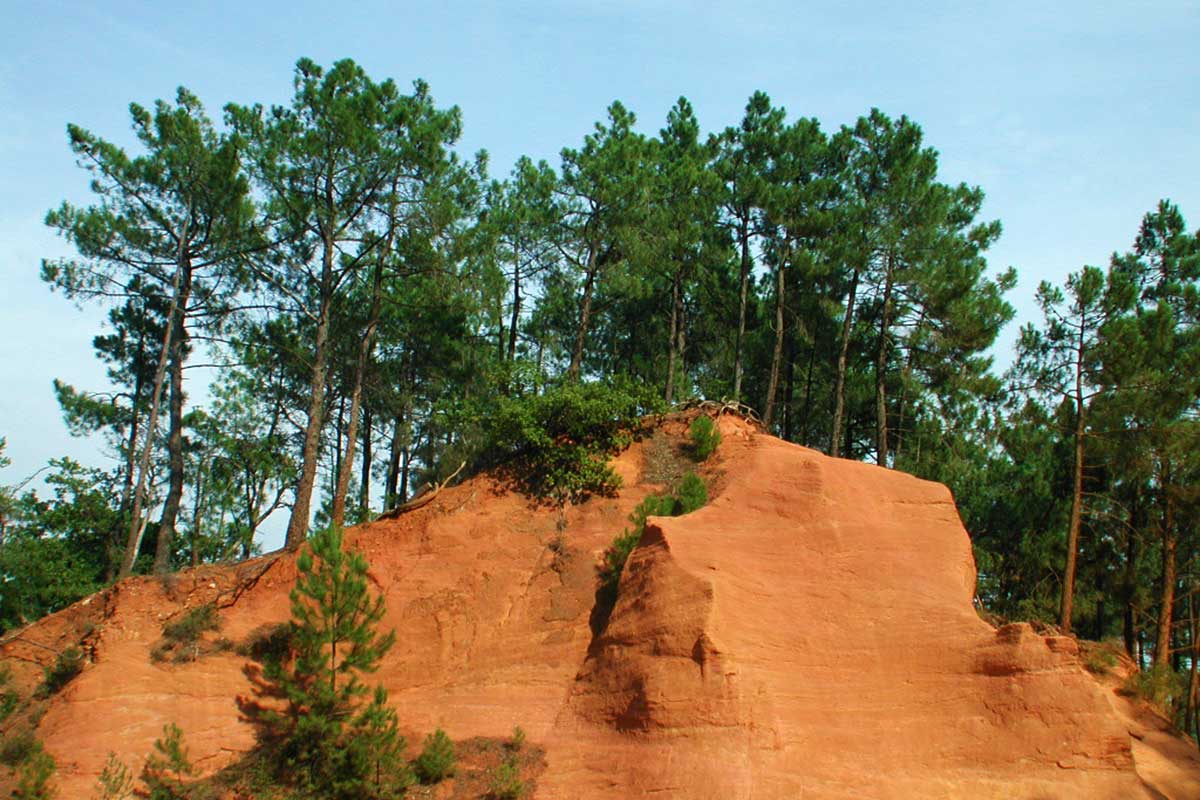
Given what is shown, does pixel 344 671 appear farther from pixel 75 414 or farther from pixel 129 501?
pixel 75 414

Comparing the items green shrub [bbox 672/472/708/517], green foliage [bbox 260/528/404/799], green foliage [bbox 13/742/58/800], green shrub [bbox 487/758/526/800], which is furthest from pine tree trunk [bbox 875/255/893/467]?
green foliage [bbox 13/742/58/800]

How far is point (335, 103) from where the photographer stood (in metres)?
24.4

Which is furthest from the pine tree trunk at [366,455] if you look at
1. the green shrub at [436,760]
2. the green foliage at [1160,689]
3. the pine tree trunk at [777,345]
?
the green foliage at [1160,689]

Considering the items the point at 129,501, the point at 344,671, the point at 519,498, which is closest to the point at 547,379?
the point at 519,498

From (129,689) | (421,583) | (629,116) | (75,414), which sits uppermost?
(629,116)

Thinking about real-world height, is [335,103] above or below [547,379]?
above

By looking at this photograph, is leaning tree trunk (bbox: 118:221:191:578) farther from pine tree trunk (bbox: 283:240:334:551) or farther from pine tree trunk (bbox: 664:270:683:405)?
pine tree trunk (bbox: 664:270:683:405)

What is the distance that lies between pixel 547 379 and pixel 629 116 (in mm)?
10879

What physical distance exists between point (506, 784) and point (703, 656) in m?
3.50

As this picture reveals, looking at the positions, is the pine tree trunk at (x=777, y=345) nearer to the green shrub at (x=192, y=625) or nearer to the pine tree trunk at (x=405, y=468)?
the pine tree trunk at (x=405, y=468)

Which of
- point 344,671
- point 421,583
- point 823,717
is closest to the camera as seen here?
point 823,717

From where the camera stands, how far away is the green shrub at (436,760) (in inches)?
607

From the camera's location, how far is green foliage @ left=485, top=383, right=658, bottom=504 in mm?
21312

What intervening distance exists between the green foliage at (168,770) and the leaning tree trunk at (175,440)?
8.29m
